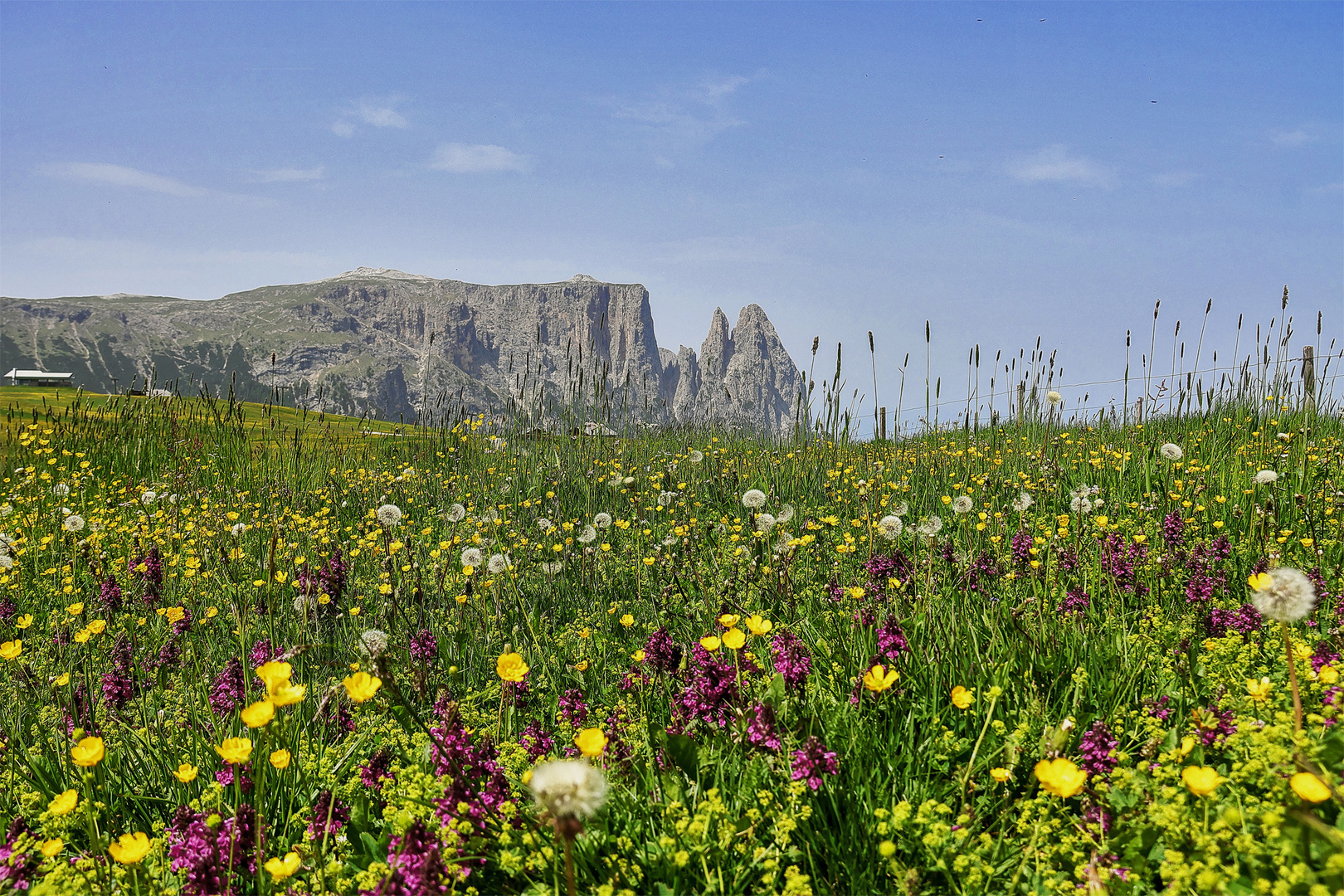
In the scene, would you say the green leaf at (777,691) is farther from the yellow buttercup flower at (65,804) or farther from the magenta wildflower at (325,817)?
the yellow buttercup flower at (65,804)

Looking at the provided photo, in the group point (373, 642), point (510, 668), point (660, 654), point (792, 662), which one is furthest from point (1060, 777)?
point (373, 642)

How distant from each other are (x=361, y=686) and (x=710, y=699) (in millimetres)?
1050

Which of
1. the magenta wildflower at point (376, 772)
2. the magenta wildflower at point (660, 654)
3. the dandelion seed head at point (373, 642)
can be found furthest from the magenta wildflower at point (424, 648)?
the magenta wildflower at point (660, 654)

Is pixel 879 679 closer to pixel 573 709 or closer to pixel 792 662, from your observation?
pixel 792 662

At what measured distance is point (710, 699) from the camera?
2.19 metres

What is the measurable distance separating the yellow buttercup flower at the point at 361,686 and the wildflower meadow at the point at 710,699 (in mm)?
18

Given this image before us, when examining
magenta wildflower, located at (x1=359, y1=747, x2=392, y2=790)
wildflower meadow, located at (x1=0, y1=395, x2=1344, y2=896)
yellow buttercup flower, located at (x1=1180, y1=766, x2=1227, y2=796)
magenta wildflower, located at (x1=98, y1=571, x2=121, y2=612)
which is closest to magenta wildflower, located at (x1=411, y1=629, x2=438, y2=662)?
wildflower meadow, located at (x1=0, y1=395, x2=1344, y2=896)

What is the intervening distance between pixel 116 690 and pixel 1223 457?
23.5ft

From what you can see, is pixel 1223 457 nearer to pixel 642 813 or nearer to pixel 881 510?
pixel 881 510

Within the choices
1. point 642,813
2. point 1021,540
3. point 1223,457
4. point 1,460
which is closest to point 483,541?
point 642,813

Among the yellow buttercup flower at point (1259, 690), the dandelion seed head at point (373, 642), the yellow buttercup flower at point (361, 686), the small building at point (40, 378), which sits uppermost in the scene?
the small building at point (40, 378)

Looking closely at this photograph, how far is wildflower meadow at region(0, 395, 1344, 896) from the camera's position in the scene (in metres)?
1.60

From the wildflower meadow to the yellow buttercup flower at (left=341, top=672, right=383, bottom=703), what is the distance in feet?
0.06

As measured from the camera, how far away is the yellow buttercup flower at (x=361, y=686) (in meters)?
1.54
